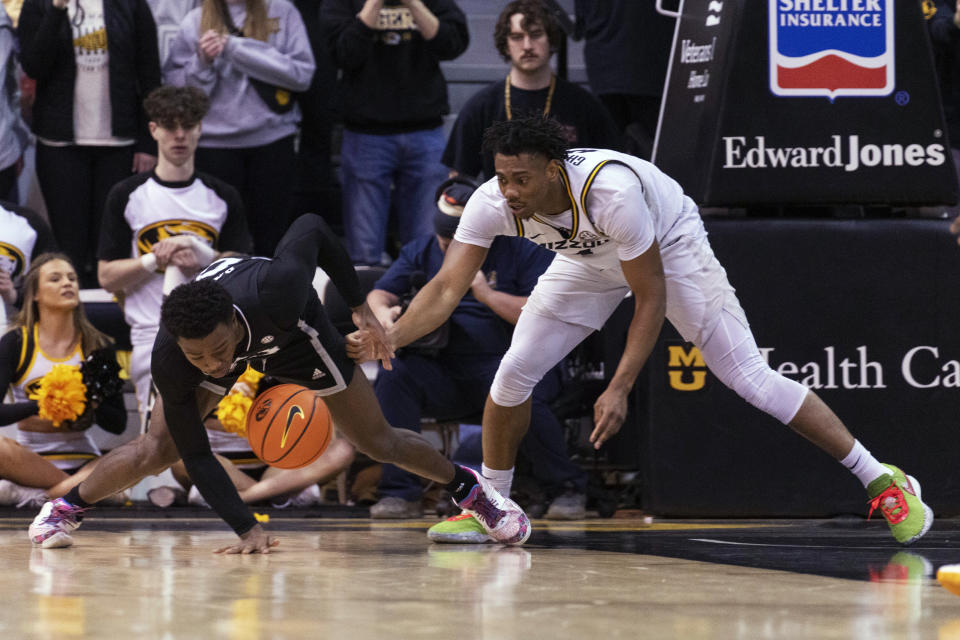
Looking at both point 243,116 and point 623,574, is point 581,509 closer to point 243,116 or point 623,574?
point 623,574

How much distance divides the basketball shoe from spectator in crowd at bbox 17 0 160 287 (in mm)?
2859

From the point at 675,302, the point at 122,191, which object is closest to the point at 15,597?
the point at 675,302

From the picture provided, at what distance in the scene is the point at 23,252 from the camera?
6.99 m

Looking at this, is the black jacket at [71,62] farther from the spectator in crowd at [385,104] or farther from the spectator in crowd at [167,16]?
the spectator in crowd at [385,104]

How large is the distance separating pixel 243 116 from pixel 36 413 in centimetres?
197

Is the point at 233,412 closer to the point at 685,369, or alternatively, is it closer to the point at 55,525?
the point at 55,525

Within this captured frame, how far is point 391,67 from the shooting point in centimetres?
745

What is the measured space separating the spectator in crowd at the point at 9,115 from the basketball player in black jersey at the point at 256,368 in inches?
120

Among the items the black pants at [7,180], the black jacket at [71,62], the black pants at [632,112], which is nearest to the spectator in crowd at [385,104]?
the black pants at [632,112]

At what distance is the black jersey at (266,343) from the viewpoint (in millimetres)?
4457

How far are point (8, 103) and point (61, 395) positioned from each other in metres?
1.90

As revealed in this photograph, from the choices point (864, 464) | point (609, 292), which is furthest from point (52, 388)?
point (864, 464)

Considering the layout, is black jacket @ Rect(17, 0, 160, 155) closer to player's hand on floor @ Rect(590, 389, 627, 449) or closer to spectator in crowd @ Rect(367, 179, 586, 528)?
spectator in crowd @ Rect(367, 179, 586, 528)

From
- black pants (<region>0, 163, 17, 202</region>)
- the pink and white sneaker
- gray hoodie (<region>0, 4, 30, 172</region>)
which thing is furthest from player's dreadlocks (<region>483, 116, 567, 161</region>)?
black pants (<region>0, 163, 17, 202</region>)
